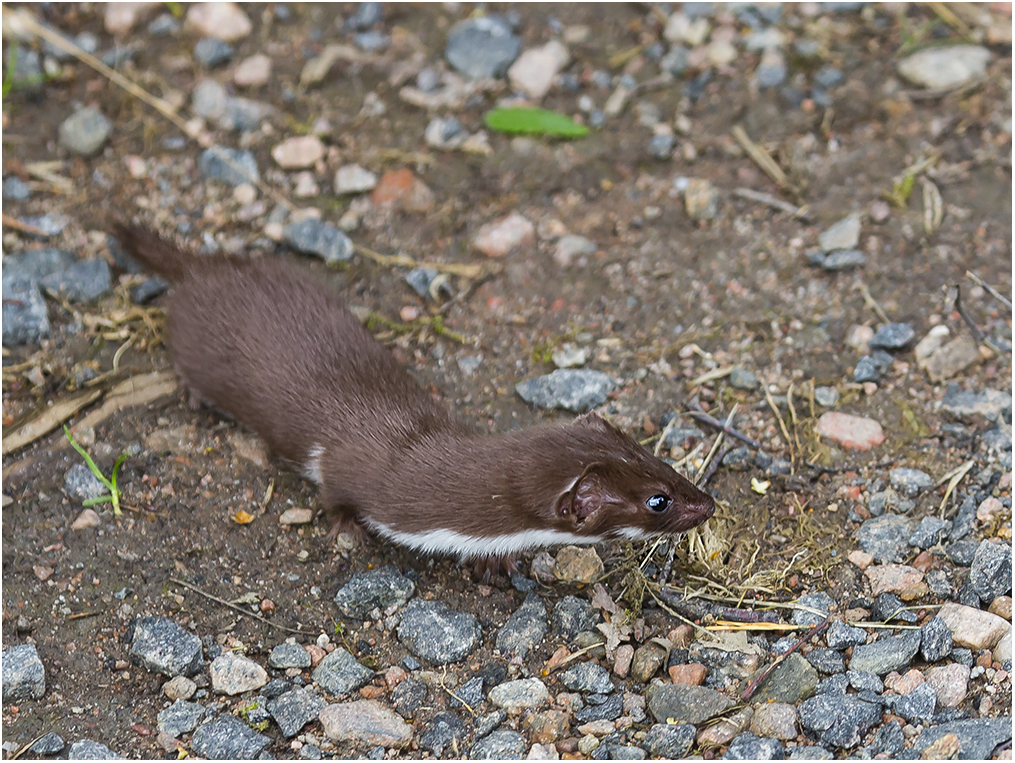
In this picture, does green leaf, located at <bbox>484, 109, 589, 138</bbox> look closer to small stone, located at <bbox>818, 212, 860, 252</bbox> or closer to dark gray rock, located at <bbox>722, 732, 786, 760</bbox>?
small stone, located at <bbox>818, 212, 860, 252</bbox>

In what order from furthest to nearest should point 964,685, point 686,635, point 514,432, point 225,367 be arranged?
point 225,367
point 514,432
point 686,635
point 964,685

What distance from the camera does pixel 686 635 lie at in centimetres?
374

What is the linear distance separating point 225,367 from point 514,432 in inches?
47.7

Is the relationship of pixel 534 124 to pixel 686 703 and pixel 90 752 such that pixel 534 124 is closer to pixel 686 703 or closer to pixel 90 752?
pixel 686 703

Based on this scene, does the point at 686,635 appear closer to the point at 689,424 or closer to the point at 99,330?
the point at 689,424

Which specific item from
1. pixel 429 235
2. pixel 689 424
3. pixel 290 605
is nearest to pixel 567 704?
pixel 290 605

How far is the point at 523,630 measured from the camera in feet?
12.4

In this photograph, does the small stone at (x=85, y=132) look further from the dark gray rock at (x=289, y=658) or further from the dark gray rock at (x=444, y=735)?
the dark gray rock at (x=444, y=735)

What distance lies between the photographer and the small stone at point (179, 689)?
357 cm

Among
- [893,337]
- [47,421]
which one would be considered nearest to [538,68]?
[893,337]

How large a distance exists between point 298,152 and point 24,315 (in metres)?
1.55

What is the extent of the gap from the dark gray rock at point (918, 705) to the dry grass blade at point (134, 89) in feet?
11.5

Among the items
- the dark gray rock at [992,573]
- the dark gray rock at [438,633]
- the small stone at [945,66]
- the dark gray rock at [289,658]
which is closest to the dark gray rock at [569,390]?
the dark gray rock at [438,633]

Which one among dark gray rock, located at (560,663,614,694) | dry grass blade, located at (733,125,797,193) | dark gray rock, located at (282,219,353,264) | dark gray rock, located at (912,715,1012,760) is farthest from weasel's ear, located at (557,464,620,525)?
→ dry grass blade, located at (733,125,797,193)
